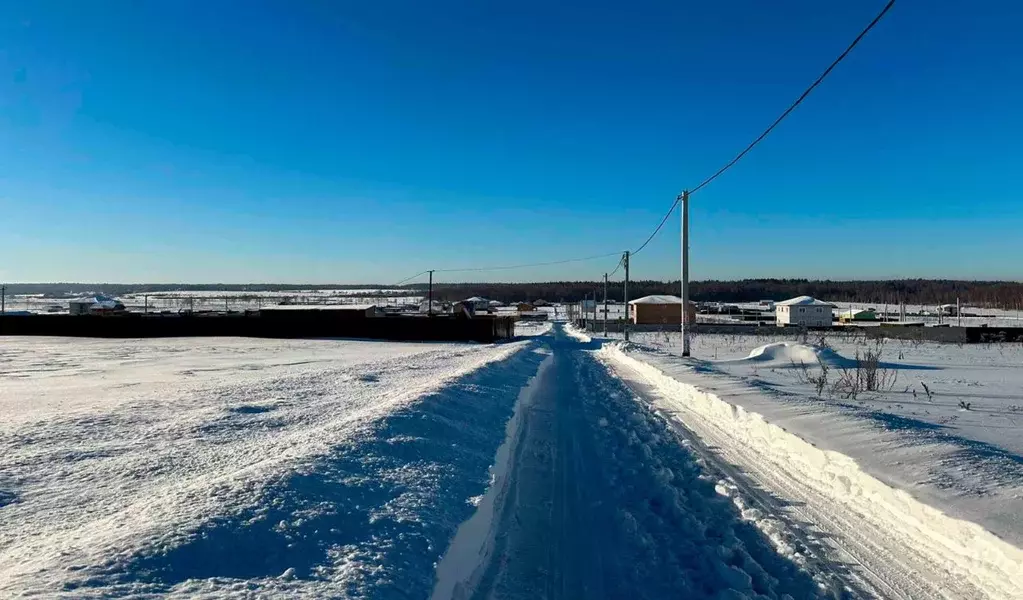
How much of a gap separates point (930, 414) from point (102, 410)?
13597 mm

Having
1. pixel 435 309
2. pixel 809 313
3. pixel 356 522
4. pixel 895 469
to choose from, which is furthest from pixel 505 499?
pixel 435 309

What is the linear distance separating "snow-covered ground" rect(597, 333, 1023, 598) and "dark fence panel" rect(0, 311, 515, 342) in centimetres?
3043

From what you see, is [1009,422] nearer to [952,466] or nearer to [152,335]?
[952,466]

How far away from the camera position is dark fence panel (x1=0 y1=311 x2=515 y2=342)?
143 ft

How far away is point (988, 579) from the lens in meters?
4.16

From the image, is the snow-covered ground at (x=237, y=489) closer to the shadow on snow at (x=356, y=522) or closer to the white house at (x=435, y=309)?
the shadow on snow at (x=356, y=522)

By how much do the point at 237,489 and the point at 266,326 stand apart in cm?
4289

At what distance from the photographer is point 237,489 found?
5.28 metres

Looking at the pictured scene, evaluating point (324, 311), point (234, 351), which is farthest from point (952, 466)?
point (324, 311)

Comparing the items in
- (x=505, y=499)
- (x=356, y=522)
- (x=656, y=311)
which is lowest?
(x=505, y=499)

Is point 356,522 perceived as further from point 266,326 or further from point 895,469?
point 266,326

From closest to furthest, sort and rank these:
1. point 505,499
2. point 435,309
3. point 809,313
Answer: point 505,499, point 809,313, point 435,309

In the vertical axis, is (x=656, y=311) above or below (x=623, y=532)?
above

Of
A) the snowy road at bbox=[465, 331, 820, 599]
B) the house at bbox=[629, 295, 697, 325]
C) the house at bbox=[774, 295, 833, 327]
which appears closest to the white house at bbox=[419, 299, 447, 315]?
the house at bbox=[629, 295, 697, 325]
